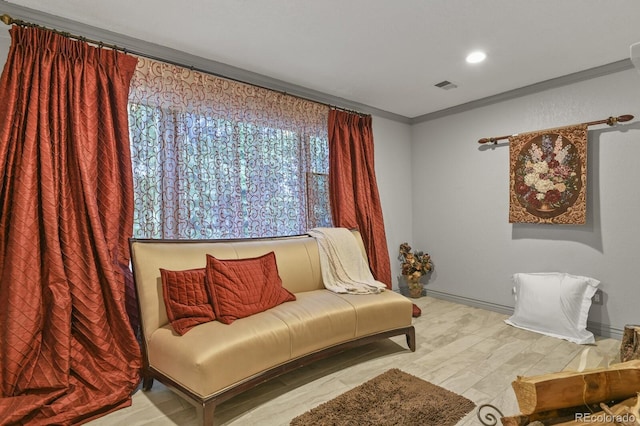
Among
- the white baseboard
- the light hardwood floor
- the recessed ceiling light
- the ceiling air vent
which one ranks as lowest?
the light hardwood floor

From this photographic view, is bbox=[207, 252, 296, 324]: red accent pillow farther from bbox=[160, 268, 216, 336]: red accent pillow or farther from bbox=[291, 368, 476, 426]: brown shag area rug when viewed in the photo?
bbox=[291, 368, 476, 426]: brown shag area rug

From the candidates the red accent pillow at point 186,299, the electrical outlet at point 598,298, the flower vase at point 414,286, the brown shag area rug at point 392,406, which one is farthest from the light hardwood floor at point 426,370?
the flower vase at point 414,286

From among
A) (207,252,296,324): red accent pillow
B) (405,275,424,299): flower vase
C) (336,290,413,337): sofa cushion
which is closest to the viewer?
(207,252,296,324): red accent pillow

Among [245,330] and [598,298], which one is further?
[598,298]

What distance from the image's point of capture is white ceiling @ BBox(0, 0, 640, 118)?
212cm

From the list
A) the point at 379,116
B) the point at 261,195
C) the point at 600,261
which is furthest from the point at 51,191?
the point at 600,261

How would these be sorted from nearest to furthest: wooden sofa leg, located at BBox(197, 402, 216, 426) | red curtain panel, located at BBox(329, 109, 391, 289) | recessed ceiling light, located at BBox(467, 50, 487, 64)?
wooden sofa leg, located at BBox(197, 402, 216, 426)
recessed ceiling light, located at BBox(467, 50, 487, 64)
red curtain panel, located at BBox(329, 109, 391, 289)

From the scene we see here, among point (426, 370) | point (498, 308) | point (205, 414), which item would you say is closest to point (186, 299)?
point (205, 414)

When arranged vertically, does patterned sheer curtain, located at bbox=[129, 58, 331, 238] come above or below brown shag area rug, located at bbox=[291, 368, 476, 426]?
above

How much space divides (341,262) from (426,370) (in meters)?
1.14

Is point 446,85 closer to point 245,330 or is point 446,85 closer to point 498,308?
point 498,308

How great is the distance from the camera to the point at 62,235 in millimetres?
2094

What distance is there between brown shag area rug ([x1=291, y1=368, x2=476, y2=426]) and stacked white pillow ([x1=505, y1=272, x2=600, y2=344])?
1641 mm

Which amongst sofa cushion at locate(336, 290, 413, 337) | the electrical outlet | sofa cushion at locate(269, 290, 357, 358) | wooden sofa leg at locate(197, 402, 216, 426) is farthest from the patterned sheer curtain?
the electrical outlet
